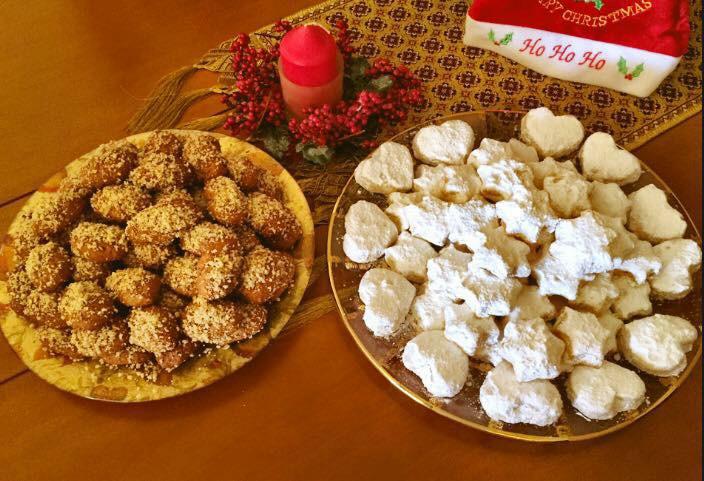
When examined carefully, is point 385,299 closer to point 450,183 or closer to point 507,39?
point 450,183

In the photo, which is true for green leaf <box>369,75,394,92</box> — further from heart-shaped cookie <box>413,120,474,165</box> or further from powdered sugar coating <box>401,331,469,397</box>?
powdered sugar coating <box>401,331,469,397</box>

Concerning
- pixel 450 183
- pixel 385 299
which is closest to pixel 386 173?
pixel 450 183

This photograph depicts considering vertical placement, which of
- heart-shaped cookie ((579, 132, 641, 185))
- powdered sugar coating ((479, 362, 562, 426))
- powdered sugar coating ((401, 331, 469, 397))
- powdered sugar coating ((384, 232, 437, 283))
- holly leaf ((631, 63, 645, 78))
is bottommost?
powdered sugar coating ((479, 362, 562, 426))

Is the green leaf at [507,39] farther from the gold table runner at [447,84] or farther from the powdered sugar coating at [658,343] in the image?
the powdered sugar coating at [658,343]

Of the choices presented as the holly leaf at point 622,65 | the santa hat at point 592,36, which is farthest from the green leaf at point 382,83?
the holly leaf at point 622,65

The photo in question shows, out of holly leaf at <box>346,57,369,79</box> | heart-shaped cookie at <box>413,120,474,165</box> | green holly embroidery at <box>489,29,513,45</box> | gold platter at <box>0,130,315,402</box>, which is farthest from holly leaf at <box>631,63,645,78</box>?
gold platter at <box>0,130,315,402</box>

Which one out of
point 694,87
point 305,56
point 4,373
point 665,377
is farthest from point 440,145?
point 4,373
